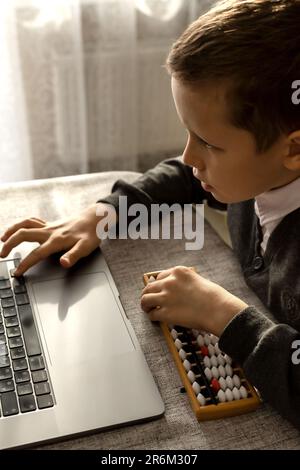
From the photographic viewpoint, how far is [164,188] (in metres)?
1.03

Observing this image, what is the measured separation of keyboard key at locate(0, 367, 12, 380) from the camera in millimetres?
680

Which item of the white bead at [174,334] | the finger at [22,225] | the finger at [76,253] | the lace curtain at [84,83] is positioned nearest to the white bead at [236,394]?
the white bead at [174,334]

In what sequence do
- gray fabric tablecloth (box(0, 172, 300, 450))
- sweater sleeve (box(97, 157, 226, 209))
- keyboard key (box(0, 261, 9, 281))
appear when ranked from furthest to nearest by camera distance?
sweater sleeve (box(97, 157, 226, 209))
keyboard key (box(0, 261, 9, 281))
gray fabric tablecloth (box(0, 172, 300, 450))

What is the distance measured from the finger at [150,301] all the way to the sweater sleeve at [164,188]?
0.76 ft

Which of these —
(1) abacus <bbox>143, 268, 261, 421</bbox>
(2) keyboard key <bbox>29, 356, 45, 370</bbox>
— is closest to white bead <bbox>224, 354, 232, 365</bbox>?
(1) abacus <bbox>143, 268, 261, 421</bbox>

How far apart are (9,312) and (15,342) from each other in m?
0.06

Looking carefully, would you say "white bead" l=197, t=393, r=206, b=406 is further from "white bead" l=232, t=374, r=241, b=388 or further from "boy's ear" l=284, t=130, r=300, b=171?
"boy's ear" l=284, t=130, r=300, b=171

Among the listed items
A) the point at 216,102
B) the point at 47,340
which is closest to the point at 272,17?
the point at 216,102

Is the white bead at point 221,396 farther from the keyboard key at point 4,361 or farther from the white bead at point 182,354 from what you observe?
the keyboard key at point 4,361

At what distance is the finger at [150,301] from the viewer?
79 centimetres
